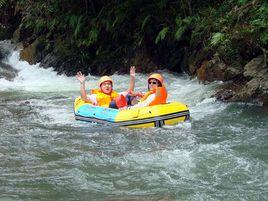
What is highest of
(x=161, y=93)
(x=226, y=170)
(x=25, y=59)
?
(x=25, y=59)

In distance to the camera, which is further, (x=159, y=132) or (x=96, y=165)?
(x=159, y=132)

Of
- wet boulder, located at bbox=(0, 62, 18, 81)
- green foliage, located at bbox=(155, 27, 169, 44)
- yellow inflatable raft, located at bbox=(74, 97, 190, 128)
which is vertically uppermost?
green foliage, located at bbox=(155, 27, 169, 44)

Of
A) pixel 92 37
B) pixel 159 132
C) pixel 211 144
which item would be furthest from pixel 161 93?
pixel 92 37

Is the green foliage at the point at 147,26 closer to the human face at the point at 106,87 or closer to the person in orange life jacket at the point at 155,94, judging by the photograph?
the person in orange life jacket at the point at 155,94

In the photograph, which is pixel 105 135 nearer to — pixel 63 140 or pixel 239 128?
pixel 63 140

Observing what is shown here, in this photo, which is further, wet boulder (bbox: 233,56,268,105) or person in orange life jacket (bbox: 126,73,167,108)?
wet boulder (bbox: 233,56,268,105)

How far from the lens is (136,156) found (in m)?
7.40

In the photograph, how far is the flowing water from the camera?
6098mm

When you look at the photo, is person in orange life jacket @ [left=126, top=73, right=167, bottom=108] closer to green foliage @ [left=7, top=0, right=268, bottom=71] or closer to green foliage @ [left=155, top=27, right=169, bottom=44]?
green foliage @ [left=7, top=0, right=268, bottom=71]

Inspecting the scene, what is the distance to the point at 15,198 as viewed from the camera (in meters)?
5.93

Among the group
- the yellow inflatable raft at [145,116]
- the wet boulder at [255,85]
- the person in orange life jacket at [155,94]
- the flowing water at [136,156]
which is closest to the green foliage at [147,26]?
the wet boulder at [255,85]

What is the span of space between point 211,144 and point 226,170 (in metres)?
1.24

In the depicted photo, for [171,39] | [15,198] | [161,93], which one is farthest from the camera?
[171,39]

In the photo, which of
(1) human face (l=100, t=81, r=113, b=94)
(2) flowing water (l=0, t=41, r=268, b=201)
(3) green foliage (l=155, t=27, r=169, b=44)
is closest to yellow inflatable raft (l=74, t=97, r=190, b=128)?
(2) flowing water (l=0, t=41, r=268, b=201)
